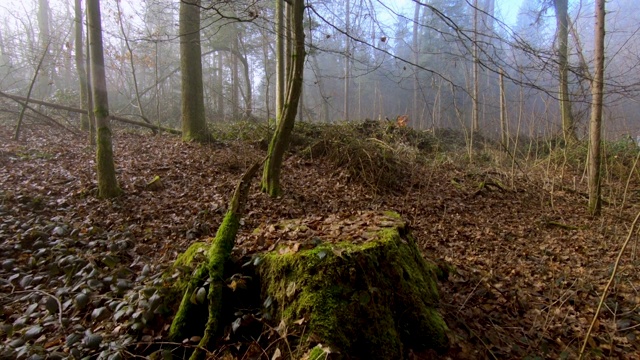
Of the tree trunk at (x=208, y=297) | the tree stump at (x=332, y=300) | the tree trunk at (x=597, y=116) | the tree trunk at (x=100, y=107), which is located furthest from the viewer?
the tree trunk at (x=597, y=116)

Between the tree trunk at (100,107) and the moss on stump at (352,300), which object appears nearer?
the moss on stump at (352,300)

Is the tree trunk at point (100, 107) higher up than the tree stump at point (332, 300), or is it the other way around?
the tree trunk at point (100, 107)

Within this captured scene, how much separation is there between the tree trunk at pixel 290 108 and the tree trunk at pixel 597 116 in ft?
16.6

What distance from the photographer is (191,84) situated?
9586 mm

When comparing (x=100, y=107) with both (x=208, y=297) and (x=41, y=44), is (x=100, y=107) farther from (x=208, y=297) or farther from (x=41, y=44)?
(x=41, y=44)

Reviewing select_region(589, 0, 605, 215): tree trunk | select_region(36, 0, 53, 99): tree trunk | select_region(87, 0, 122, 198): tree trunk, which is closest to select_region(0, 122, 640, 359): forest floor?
select_region(87, 0, 122, 198): tree trunk

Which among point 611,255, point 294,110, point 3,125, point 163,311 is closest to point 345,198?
point 294,110

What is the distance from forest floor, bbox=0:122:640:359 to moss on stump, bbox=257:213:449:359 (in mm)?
312

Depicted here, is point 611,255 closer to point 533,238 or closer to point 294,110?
point 533,238

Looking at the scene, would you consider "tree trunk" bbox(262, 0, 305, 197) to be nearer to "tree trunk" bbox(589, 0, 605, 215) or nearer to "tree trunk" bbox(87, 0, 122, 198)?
"tree trunk" bbox(87, 0, 122, 198)

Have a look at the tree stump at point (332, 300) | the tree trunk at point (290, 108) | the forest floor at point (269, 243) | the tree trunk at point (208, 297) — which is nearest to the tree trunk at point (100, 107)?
the forest floor at point (269, 243)

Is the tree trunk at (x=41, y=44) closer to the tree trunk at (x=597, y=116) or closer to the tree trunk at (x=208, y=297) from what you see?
the tree trunk at (x=208, y=297)

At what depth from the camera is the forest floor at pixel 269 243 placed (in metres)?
3.07

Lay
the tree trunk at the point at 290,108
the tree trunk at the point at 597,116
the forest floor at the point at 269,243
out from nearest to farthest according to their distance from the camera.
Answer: the forest floor at the point at 269,243
the tree trunk at the point at 290,108
the tree trunk at the point at 597,116
